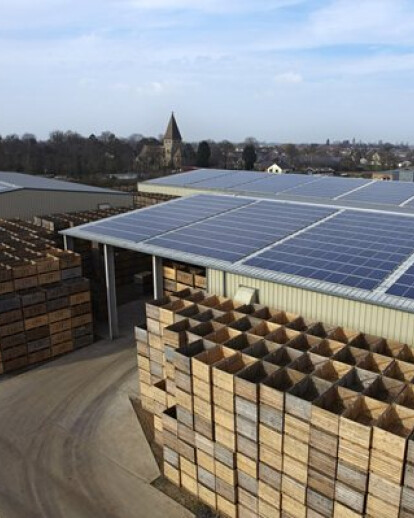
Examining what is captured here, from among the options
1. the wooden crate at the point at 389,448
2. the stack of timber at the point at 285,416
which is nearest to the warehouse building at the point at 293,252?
the stack of timber at the point at 285,416

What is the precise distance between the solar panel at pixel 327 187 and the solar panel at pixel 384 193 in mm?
1276

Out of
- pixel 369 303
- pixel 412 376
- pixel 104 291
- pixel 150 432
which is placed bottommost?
pixel 150 432

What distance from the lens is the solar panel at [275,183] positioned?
4225cm

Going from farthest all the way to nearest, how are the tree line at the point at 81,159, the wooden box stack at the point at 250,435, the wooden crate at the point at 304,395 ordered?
the tree line at the point at 81,159 → the wooden box stack at the point at 250,435 → the wooden crate at the point at 304,395

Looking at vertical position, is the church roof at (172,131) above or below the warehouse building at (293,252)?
above

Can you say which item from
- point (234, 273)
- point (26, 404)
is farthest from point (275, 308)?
point (26, 404)

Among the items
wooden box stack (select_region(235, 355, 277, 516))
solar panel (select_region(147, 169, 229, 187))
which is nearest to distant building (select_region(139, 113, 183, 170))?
solar panel (select_region(147, 169, 229, 187))

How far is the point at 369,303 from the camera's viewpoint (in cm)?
1539

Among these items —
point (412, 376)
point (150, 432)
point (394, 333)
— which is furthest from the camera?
point (150, 432)

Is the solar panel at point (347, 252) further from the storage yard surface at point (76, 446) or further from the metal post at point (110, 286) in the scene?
Answer: the metal post at point (110, 286)

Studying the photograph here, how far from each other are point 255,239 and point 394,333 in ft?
27.7

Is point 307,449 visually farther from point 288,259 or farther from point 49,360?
point 49,360

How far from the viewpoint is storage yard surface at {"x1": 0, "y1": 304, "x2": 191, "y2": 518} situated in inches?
554

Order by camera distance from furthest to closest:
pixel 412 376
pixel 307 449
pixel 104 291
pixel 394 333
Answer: pixel 104 291 → pixel 394 333 → pixel 412 376 → pixel 307 449
